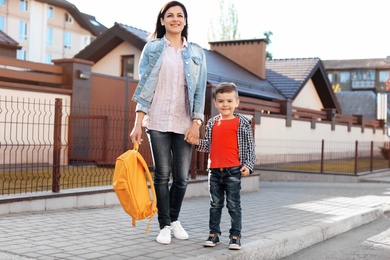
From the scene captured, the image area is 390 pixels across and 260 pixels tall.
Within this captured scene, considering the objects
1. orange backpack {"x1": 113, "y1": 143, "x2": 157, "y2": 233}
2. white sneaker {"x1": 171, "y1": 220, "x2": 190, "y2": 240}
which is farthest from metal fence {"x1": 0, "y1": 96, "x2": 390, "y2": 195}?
orange backpack {"x1": 113, "y1": 143, "x2": 157, "y2": 233}

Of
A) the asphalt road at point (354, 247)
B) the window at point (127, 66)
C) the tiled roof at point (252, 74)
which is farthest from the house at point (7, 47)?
the asphalt road at point (354, 247)

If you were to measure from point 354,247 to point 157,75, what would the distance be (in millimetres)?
3129

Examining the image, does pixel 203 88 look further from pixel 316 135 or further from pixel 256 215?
pixel 316 135

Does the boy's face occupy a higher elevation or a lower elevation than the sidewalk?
higher

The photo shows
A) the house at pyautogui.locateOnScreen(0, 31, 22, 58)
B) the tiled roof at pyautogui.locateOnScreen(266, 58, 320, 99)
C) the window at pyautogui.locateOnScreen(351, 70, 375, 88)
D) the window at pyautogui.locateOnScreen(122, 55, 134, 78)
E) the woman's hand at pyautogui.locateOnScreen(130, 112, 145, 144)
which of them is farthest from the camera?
the window at pyautogui.locateOnScreen(351, 70, 375, 88)

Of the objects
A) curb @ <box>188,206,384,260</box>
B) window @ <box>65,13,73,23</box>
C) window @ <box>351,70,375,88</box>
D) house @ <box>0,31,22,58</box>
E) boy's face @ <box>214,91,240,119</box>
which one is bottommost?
curb @ <box>188,206,384,260</box>

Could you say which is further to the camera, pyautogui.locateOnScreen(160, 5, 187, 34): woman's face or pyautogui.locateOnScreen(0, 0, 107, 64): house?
pyautogui.locateOnScreen(0, 0, 107, 64): house

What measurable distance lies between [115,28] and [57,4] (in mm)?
37043

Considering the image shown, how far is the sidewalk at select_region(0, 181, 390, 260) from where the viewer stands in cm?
495

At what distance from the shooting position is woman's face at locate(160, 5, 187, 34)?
529 centimetres

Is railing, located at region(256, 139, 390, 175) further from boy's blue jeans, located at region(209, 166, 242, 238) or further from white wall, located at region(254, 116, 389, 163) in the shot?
boy's blue jeans, located at region(209, 166, 242, 238)

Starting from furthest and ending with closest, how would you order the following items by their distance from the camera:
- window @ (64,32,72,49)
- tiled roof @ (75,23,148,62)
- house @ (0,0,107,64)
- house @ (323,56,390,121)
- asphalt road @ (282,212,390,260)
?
house @ (323,56,390,121) < window @ (64,32,72,49) < house @ (0,0,107,64) < tiled roof @ (75,23,148,62) < asphalt road @ (282,212,390,260)

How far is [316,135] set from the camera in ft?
84.0

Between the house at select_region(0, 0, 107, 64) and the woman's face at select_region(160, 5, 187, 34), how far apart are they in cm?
4864
